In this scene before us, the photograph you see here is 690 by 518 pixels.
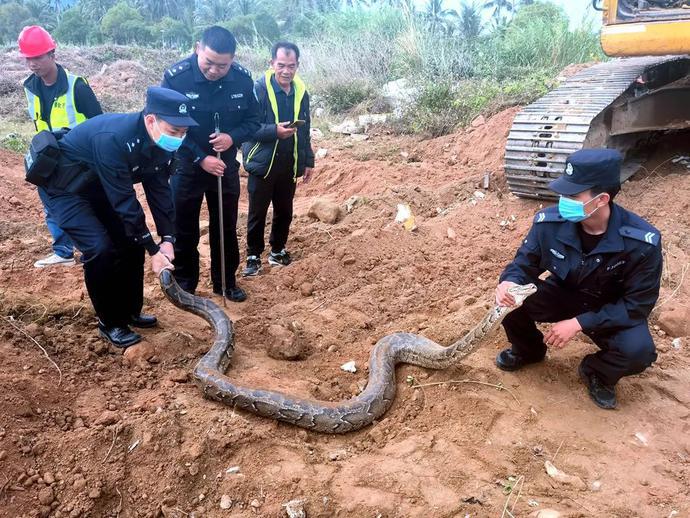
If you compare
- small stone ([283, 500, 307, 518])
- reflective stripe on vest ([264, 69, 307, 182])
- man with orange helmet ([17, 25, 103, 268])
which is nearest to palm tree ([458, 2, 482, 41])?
reflective stripe on vest ([264, 69, 307, 182])

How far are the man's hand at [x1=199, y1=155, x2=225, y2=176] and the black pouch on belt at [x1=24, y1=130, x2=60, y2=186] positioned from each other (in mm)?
1272

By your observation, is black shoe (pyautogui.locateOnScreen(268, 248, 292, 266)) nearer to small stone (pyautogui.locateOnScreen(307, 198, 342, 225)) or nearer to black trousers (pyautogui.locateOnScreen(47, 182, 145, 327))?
small stone (pyautogui.locateOnScreen(307, 198, 342, 225))

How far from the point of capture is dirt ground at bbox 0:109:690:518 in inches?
122

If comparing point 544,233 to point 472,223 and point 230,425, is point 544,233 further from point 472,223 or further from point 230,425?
point 472,223

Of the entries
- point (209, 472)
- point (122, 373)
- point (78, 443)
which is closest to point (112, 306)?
point (122, 373)

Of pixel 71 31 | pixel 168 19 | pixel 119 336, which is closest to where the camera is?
pixel 119 336

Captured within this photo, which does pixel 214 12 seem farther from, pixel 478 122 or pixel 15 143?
pixel 478 122

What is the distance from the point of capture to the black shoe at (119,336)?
4578mm

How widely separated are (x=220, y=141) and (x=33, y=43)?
7.06 ft

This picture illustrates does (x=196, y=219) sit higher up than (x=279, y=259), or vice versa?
(x=196, y=219)

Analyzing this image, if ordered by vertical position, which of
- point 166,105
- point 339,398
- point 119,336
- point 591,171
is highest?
point 166,105

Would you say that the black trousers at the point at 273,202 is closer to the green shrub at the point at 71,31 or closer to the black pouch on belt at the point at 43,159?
the black pouch on belt at the point at 43,159

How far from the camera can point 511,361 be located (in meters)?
4.27

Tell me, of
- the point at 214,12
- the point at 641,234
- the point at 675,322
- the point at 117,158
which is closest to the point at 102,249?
the point at 117,158
